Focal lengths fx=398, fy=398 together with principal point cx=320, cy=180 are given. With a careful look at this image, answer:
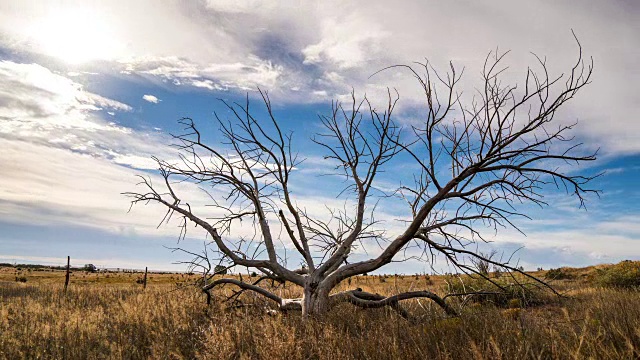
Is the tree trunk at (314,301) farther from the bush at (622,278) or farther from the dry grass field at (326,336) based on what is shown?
the bush at (622,278)

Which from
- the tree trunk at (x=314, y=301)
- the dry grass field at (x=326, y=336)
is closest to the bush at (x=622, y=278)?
the dry grass field at (x=326, y=336)

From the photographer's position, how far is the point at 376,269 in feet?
25.7

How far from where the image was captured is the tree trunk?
7.52 metres

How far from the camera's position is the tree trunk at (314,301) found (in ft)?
24.7

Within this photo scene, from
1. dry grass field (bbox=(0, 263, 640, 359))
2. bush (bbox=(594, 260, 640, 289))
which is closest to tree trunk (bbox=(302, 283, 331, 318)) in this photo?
dry grass field (bbox=(0, 263, 640, 359))

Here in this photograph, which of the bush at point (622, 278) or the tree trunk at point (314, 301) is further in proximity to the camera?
the bush at point (622, 278)

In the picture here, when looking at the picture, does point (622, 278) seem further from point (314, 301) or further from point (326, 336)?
point (326, 336)

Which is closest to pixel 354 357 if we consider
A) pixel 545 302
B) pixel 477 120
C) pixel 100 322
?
pixel 477 120

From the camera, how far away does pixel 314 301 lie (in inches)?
300

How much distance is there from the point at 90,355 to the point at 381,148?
247 inches

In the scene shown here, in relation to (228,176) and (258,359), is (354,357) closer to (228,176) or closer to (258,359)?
(258,359)

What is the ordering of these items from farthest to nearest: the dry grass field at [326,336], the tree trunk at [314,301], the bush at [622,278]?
1. the bush at [622,278]
2. the tree trunk at [314,301]
3. the dry grass field at [326,336]

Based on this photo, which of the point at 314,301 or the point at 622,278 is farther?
the point at 622,278

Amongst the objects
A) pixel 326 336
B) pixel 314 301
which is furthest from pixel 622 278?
pixel 326 336
